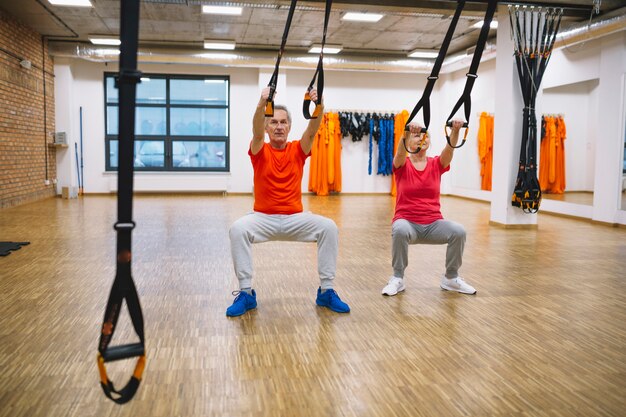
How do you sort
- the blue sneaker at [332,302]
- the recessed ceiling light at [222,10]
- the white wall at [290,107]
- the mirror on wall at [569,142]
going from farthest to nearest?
the white wall at [290,107] → the mirror on wall at [569,142] → the recessed ceiling light at [222,10] → the blue sneaker at [332,302]

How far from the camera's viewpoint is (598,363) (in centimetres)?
244

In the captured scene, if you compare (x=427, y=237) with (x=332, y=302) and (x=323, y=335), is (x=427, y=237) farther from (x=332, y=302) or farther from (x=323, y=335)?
(x=323, y=335)

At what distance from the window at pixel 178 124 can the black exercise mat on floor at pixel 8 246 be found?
289 inches

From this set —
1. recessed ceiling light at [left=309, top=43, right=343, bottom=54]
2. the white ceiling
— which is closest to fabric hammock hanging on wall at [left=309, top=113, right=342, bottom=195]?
recessed ceiling light at [left=309, top=43, right=343, bottom=54]

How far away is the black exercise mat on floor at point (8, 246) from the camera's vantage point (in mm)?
4899

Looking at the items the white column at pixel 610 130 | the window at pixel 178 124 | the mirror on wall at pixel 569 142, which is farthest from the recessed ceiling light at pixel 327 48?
the white column at pixel 610 130

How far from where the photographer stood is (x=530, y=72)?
6.99 metres

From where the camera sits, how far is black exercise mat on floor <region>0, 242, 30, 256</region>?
490 cm

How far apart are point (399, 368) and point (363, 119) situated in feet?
36.3

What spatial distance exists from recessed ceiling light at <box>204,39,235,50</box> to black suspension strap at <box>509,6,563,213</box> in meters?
5.75

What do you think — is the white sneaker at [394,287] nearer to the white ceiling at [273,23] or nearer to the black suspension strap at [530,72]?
the black suspension strap at [530,72]

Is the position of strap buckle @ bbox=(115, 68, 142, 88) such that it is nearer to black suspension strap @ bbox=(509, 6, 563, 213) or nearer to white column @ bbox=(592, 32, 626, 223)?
black suspension strap @ bbox=(509, 6, 563, 213)

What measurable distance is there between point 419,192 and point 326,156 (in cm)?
914

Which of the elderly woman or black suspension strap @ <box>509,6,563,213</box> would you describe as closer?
the elderly woman
